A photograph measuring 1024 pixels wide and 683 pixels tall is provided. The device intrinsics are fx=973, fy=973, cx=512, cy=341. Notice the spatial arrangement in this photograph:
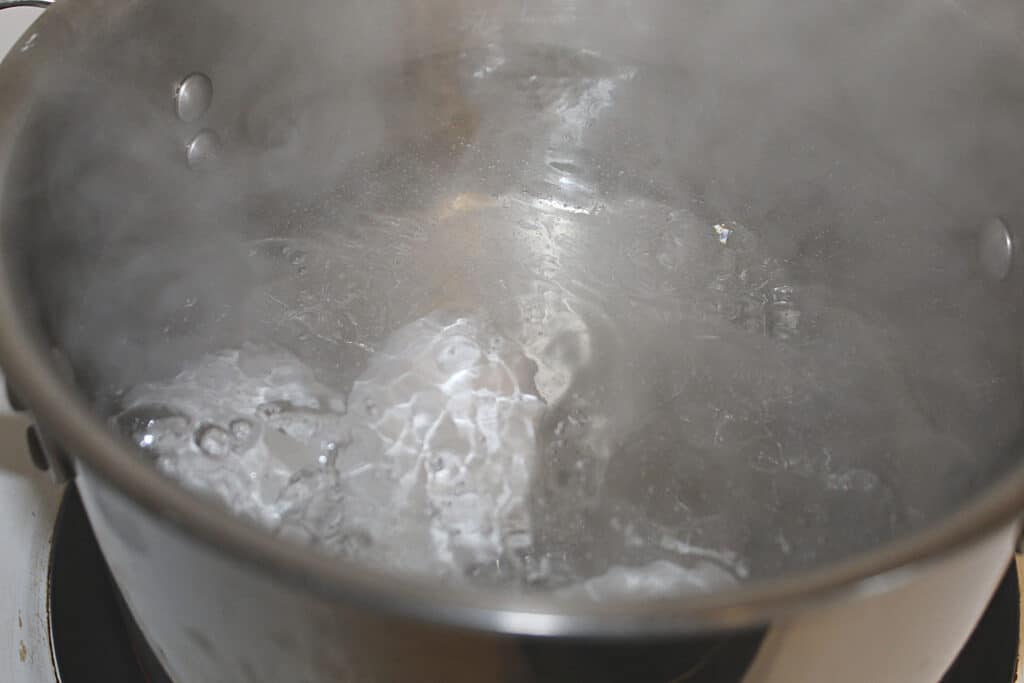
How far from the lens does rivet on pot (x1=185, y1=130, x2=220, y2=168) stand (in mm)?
991

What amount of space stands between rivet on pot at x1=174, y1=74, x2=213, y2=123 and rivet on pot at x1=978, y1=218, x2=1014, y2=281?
0.79 m

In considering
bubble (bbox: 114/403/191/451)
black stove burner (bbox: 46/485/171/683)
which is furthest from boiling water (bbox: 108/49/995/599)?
black stove burner (bbox: 46/485/171/683)

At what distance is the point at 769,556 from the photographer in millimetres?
811

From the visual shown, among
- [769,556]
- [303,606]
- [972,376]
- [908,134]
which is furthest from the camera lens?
[908,134]

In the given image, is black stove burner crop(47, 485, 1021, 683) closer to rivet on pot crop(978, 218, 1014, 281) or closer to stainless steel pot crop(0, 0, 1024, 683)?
stainless steel pot crop(0, 0, 1024, 683)

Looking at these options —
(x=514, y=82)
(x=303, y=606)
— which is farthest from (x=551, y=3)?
(x=303, y=606)

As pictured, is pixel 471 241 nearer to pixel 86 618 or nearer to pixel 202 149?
pixel 202 149

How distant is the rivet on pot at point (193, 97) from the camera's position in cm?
93

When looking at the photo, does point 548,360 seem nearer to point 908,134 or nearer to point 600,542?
point 600,542

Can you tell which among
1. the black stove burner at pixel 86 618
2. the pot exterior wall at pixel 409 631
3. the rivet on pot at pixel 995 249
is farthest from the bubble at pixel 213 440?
the rivet on pot at pixel 995 249

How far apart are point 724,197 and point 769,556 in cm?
50

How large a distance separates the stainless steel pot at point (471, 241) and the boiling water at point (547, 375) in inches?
0.8

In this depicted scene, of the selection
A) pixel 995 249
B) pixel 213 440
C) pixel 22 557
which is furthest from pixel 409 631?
pixel 995 249

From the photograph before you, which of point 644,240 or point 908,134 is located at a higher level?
point 908,134
